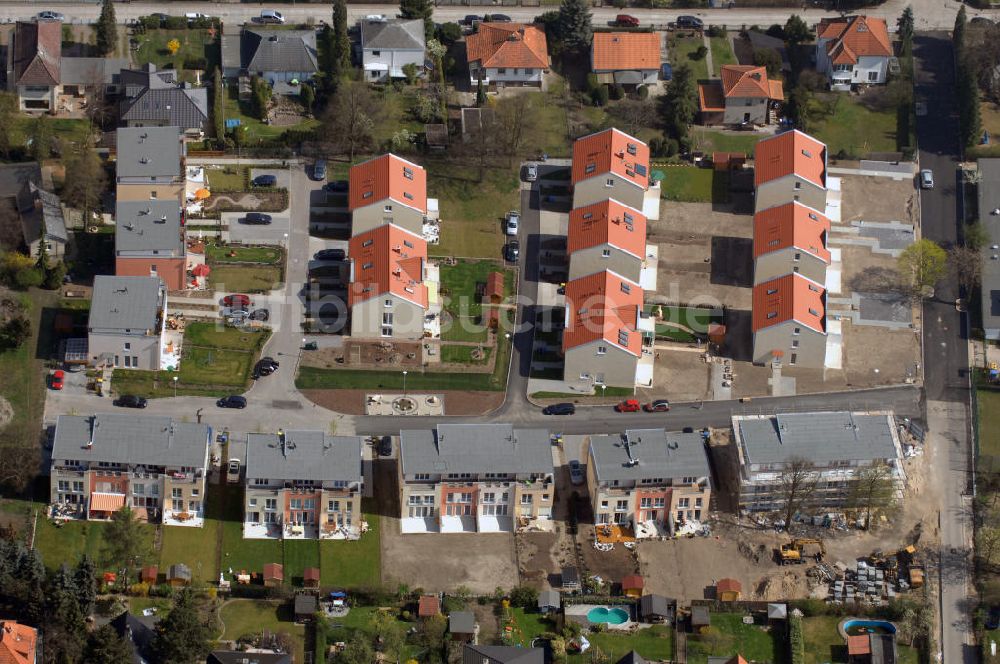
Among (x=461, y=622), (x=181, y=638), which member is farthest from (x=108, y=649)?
(x=461, y=622)

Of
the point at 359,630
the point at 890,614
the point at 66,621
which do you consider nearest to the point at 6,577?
the point at 66,621

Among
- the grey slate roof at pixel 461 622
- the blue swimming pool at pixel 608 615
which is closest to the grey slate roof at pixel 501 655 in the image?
the grey slate roof at pixel 461 622

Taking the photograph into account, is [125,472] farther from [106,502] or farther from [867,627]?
[867,627]

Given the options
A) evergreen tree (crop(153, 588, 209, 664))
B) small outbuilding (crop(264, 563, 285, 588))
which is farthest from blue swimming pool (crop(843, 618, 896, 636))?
evergreen tree (crop(153, 588, 209, 664))

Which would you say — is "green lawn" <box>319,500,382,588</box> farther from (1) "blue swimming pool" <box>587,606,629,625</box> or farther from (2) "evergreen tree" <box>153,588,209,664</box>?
(1) "blue swimming pool" <box>587,606,629,625</box>

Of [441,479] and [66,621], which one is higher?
[441,479]

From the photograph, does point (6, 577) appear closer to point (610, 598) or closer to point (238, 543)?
point (238, 543)

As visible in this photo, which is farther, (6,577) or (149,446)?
(149,446)
